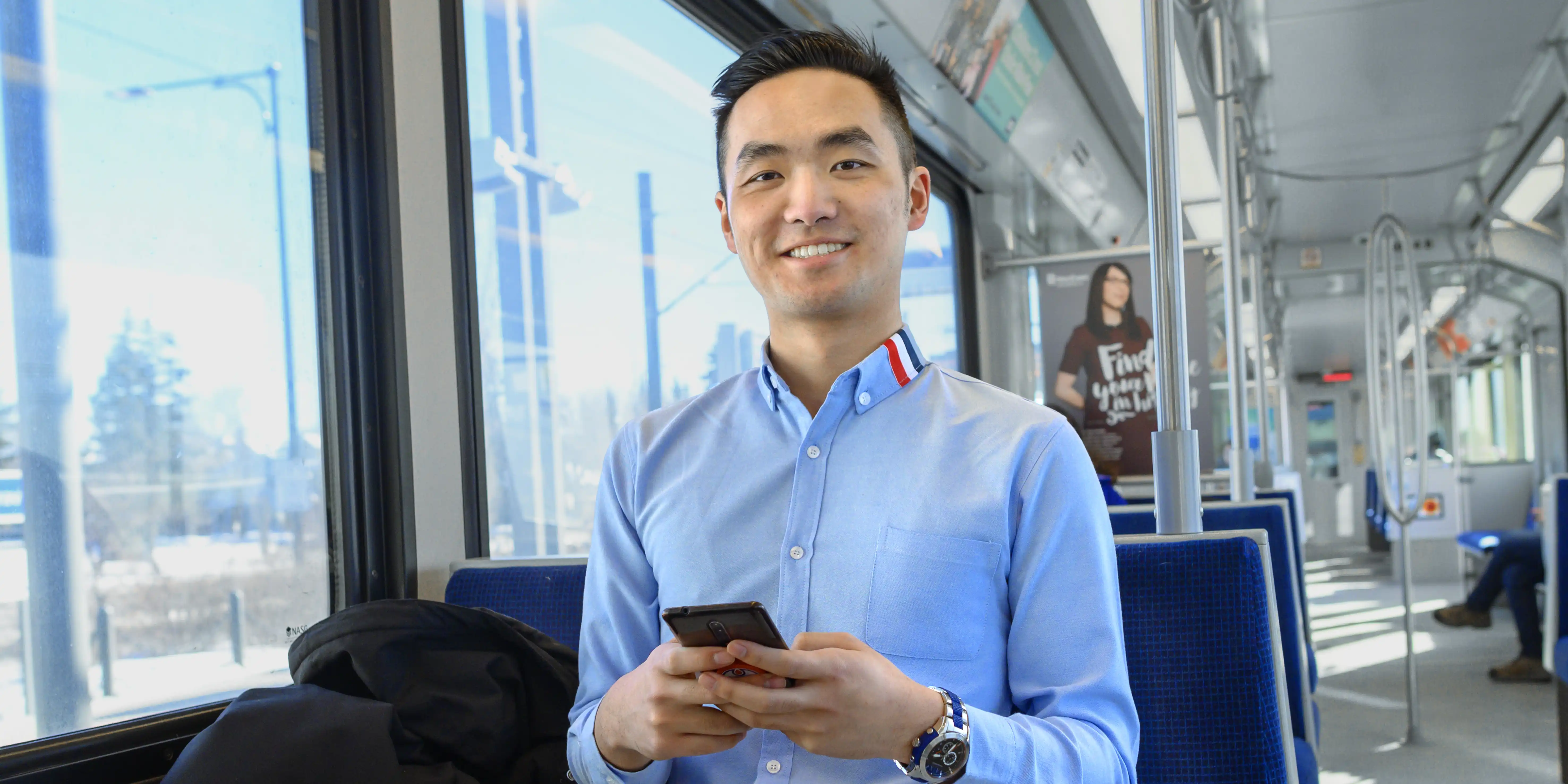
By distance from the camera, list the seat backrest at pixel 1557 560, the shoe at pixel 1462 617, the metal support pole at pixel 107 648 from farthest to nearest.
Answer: the shoe at pixel 1462 617 < the seat backrest at pixel 1557 560 < the metal support pole at pixel 107 648

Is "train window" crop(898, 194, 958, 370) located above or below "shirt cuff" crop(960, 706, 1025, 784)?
above

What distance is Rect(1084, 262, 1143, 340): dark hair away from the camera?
523cm

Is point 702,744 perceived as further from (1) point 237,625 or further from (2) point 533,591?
(1) point 237,625

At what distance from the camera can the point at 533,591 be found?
1990 mm

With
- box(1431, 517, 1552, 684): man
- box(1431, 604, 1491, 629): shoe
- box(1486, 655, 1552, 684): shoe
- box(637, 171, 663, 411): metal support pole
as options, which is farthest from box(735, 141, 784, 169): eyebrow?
box(1431, 604, 1491, 629): shoe

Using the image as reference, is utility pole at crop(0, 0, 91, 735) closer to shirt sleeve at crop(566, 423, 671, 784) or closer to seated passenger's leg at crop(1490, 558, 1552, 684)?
shirt sleeve at crop(566, 423, 671, 784)

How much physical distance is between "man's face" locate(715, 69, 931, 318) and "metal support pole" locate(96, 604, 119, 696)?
3.81 feet

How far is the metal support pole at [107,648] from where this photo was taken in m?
1.64

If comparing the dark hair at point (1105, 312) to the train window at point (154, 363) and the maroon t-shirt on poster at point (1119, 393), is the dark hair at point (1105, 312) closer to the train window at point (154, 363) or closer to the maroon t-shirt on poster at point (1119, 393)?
the maroon t-shirt on poster at point (1119, 393)

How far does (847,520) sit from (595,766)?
0.35 m

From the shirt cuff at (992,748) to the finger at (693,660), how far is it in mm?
233

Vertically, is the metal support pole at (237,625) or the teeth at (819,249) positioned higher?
the teeth at (819,249)

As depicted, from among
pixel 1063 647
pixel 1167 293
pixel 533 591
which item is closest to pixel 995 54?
pixel 1167 293

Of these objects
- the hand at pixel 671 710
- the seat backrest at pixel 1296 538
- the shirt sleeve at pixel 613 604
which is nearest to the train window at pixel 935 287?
the seat backrest at pixel 1296 538
